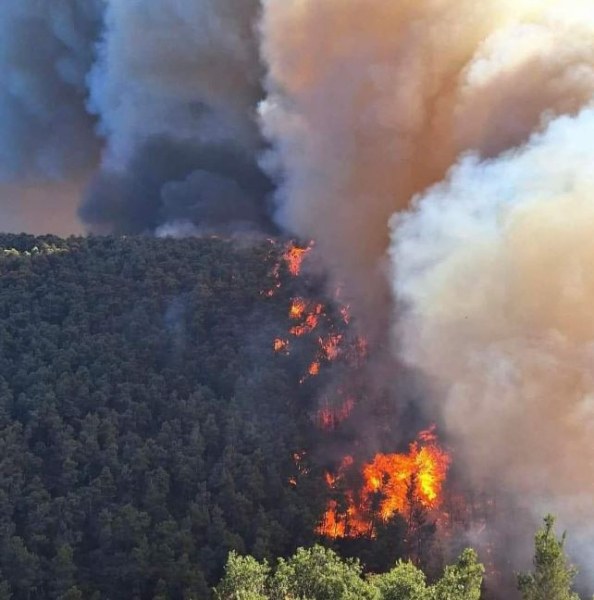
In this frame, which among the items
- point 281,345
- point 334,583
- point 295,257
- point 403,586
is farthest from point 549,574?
point 295,257

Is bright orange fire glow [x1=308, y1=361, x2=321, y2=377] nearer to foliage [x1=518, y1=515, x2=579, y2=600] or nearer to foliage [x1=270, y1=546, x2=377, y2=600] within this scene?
foliage [x1=270, y1=546, x2=377, y2=600]

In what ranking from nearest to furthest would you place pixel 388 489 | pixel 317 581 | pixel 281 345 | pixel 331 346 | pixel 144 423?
pixel 317 581 → pixel 388 489 → pixel 144 423 → pixel 281 345 → pixel 331 346

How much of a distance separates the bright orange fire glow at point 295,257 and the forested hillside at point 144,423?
396 millimetres

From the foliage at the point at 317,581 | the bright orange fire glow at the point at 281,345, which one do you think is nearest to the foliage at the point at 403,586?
the foliage at the point at 317,581

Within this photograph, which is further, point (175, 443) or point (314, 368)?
point (314, 368)

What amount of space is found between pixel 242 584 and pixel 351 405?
12525mm

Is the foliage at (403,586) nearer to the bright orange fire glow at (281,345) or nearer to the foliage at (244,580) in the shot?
the foliage at (244,580)

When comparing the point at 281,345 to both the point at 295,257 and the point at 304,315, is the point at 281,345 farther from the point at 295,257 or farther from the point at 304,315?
the point at 295,257

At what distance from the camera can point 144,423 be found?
22.1 m

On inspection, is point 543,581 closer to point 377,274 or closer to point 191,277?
point 377,274

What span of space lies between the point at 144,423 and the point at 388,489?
7.77 metres

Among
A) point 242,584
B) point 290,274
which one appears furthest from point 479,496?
point 290,274

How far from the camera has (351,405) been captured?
24.2 meters

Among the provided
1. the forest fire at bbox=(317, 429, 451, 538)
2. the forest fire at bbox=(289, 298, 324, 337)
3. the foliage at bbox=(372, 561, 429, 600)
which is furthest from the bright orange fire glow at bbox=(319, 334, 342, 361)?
the foliage at bbox=(372, 561, 429, 600)
